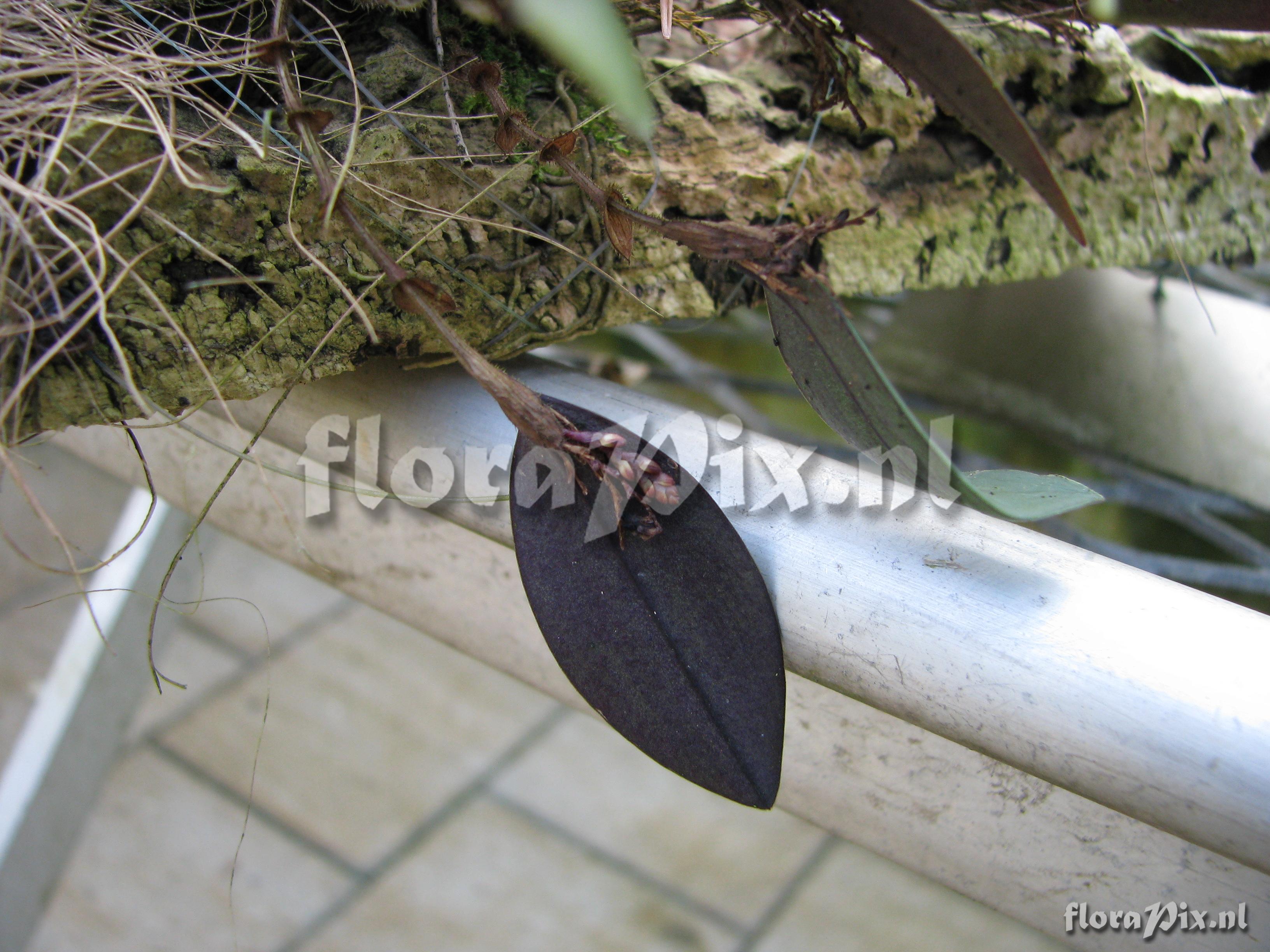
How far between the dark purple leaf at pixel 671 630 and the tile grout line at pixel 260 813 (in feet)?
2.45

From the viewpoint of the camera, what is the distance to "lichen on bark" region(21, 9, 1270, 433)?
1.02 ft

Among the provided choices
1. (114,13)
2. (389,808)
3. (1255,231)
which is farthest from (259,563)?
(1255,231)

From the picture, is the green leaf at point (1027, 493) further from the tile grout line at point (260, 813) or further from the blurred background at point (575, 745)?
the tile grout line at point (260, 813)

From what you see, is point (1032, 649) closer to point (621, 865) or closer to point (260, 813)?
point (621, 865)

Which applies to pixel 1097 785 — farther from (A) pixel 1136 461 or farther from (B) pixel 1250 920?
(A) pixel 1136 461

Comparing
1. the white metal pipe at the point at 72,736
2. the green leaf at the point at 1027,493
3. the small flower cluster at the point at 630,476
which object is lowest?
the white metal pipe at the point at 72,736

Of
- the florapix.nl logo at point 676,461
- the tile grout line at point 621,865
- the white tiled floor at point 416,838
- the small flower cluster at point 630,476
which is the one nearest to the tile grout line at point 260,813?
the white tiled floor at point 416,838

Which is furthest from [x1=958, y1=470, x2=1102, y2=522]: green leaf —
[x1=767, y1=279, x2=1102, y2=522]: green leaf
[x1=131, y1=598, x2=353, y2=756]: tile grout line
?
[x1=131, y1=598, x2=353, y2=756]: tile grout line

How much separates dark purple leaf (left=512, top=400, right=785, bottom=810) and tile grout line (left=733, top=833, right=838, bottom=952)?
0.62m

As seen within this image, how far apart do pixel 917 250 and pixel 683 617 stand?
11.4 inches

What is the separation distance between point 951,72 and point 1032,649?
0.18 metres

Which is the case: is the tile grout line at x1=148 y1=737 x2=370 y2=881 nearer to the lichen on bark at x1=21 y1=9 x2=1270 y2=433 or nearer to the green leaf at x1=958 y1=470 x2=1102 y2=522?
the lichen on bark at x1=21 y1=9 x2=1270 y2=433

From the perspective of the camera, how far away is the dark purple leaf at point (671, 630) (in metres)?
0.30

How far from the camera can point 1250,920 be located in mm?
312
